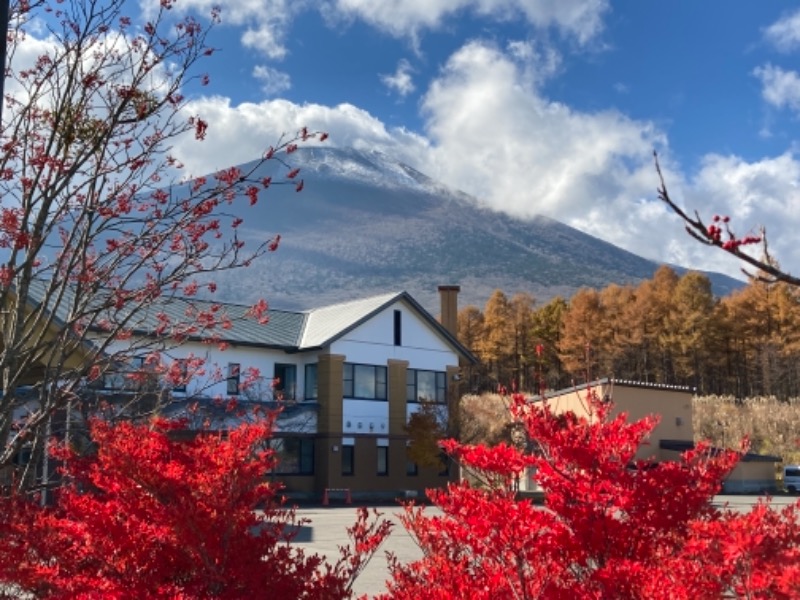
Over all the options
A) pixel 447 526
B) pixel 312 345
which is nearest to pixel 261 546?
pixel 447 526

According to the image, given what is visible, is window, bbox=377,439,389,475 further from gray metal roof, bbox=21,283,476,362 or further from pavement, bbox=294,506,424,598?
pavement, bbox=294,506,424,598

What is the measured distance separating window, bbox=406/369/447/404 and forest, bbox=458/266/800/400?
19.3m

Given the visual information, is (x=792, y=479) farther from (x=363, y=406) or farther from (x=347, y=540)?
(x=347, y=540)

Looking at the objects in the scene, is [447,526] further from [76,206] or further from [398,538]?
[398,538]

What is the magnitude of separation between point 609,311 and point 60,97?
6129cm

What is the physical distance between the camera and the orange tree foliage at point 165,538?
4574 millimetres

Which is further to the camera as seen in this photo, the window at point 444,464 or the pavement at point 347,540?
the window at point 444,464

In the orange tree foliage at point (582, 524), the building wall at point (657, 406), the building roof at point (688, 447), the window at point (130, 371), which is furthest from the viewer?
the building roof at point (688, 447)

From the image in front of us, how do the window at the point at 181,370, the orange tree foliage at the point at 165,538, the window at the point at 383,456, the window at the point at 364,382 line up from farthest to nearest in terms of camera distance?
the window at the point at 383,456
the window at the point at 364,382
the window at the point at 181,370
the orange tree foliage at the point at 165,538

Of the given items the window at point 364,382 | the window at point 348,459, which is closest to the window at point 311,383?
the window at point 364,382

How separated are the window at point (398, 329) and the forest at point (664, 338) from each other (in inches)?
834

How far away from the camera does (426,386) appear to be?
1405 inches

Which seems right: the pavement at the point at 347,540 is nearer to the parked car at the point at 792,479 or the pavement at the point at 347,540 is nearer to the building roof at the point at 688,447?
the building roof at the point at 688,447

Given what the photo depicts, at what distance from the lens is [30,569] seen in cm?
471
